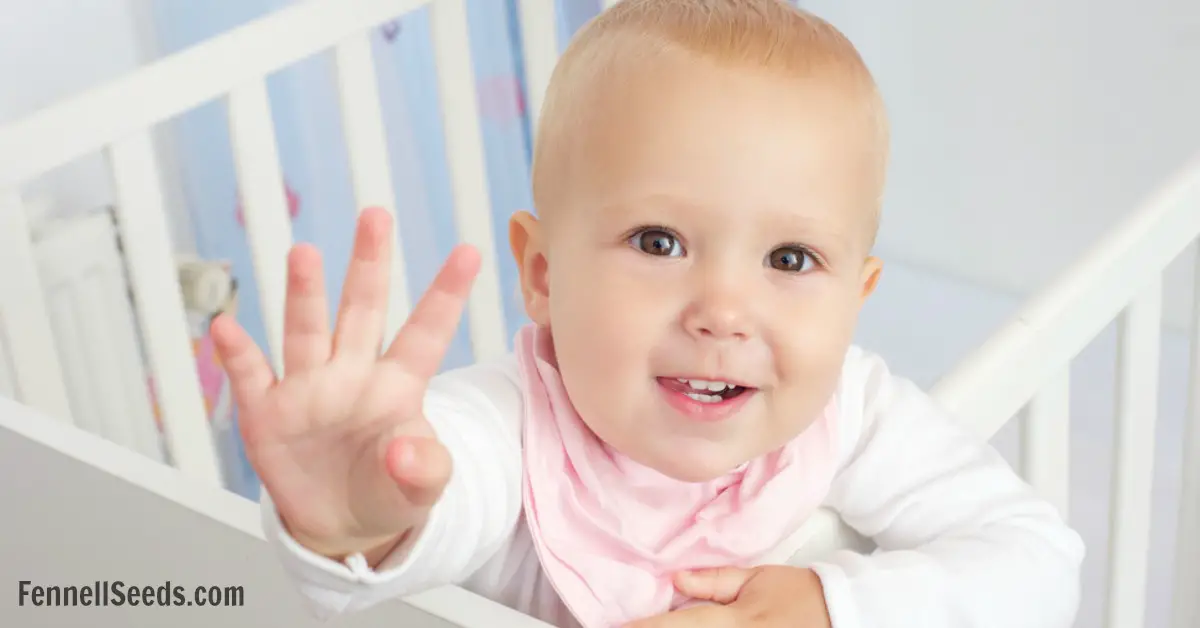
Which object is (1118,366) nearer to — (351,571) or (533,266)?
(533,266)

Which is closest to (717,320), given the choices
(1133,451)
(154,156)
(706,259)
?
(706,259)

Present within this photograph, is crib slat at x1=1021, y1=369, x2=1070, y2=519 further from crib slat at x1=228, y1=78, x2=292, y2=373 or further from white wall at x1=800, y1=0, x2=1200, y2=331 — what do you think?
white wall at x1=800, y1=0, x2=1200, y2=331

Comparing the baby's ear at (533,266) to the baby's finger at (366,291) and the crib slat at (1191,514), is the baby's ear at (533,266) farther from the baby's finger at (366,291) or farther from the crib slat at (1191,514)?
the crib slat at (1191,514)

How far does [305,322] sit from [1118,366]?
56cm

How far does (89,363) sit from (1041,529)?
92 cm

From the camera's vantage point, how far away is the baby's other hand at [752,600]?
0.58 meters

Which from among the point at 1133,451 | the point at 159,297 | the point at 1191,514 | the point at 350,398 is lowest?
the point at 1191,514

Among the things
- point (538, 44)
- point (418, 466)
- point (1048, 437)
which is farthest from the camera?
point (538, 44)

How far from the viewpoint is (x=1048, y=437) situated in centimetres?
80

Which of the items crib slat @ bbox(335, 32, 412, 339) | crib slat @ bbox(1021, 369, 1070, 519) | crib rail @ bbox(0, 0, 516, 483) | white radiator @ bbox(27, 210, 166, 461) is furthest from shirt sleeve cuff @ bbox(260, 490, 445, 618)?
white radiator @ bbox(27, 210, 166, 461)

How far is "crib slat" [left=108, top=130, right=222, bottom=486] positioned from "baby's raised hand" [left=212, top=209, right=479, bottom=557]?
61 centimetres

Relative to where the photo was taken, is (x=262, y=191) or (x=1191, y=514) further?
(x=262, y=191)

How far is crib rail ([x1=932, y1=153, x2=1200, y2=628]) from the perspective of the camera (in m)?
0.74

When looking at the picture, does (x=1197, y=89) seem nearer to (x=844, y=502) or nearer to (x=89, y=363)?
(x=844, y=502)
